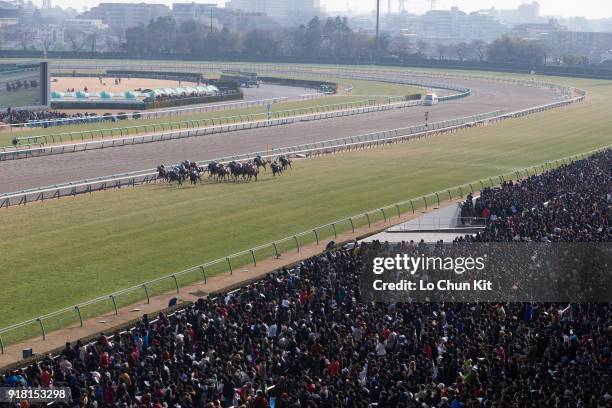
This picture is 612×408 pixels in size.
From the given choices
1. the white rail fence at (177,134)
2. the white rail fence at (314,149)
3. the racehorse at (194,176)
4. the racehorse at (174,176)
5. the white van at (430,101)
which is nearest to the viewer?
the white rail fence at (314,149)

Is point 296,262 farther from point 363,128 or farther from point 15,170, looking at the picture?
point 363,128

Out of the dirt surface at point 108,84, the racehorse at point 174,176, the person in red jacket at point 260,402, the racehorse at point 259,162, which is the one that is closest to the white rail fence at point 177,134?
the racehorse at point 174,176

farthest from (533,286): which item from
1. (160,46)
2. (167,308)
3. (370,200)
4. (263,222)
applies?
(160,46)

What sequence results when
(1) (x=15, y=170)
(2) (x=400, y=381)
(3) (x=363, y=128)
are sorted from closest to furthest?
1. (2) (x=400, y=381)
2. (1) (x=15, y=170)
3. (3) (x=363, y=128)

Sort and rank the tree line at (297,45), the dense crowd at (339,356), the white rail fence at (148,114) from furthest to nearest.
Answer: the tree line at (297,45) < the white rail fence at (148,114) < the dense crowd at (339,356)

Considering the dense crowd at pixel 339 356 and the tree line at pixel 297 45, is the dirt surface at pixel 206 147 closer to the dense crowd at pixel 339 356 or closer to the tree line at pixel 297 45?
the dense crowd at pixel 339 356

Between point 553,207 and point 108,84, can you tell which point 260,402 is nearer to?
point 553,207

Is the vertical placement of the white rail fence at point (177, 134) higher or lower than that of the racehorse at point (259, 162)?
lower

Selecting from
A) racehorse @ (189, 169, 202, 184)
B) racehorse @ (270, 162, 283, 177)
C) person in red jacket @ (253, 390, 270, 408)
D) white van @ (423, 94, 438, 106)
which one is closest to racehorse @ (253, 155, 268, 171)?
racehorse @ (270, 162, 283, 177)
